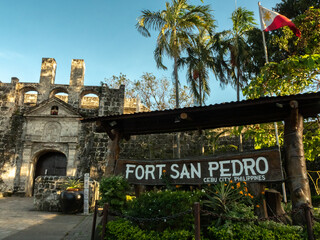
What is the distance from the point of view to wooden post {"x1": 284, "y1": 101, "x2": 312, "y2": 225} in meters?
4.95

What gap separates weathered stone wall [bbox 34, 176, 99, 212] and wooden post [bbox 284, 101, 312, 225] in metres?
7.16

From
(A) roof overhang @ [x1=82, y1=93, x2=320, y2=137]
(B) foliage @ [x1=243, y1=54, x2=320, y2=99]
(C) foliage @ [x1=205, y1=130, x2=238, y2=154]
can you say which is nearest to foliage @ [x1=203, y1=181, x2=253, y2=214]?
(A) roof overhang @ [x1=82, y1=93, x2=320, y2=137]

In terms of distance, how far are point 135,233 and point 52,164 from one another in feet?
41.8

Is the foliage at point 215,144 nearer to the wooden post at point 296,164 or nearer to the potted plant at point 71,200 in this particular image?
the potted plant at point 71,200

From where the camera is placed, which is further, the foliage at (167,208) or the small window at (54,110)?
the small window at (54,110)

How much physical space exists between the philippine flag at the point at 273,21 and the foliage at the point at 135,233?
7.60 m

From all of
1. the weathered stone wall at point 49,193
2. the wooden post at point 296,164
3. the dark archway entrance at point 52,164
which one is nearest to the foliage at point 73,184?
the weathered stone wall at point 49,193

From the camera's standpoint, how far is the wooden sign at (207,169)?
5227mm

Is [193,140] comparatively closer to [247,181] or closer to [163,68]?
[163,68]

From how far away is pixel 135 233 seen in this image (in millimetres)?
4770

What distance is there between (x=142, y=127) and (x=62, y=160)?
10.6m

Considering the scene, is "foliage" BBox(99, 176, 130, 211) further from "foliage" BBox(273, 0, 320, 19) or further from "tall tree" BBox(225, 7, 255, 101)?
"foliage" BBox(273, 0, 320, 19)

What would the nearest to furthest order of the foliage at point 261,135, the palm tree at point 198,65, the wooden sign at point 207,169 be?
the wooden sign at point 207,169
the foliage at point 261,135
the palm tree at point 198,65

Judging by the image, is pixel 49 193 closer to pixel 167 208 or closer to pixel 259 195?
pixel 167 208
